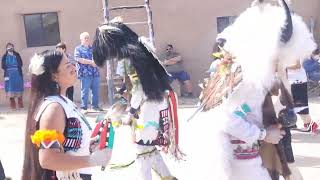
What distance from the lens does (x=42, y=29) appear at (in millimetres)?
13289

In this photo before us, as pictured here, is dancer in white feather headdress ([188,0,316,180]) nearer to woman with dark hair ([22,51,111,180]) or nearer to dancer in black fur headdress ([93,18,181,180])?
woman with dark hair ([22,51,111,180])

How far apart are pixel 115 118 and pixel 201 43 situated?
375 inches

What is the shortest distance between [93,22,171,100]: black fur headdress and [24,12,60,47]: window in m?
8.62

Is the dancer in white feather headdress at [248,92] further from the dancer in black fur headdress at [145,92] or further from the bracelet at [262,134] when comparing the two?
the dancer in black fur headdress at [145,92]

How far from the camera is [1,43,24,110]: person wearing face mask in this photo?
1229 centimetres

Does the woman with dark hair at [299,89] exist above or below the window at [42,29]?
below

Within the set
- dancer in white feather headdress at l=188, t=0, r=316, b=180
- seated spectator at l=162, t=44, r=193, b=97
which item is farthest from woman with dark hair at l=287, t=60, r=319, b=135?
seated spectator at l=162, t=44, r=193, b=97

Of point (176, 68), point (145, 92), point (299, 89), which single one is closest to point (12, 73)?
point (176, 68)

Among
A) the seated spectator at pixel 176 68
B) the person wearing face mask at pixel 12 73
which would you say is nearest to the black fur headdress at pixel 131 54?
the person wearing face mask at pixel 12 73

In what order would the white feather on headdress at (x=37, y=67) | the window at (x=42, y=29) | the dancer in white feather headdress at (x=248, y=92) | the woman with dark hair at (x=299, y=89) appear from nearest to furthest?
the white feather on headdress at (x=37, y=67) < the dancer in white feather headdress at (x=248, y=92) < the woman with dark hair at (x=299, y=89) < the window at (x=42, y=29)

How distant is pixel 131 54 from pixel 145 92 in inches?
13.7

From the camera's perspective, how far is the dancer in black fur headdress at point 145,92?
481 centimetres

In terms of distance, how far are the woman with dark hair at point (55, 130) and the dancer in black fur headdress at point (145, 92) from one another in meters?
1.30

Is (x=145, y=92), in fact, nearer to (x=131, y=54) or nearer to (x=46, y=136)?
(x=131, y=54)
